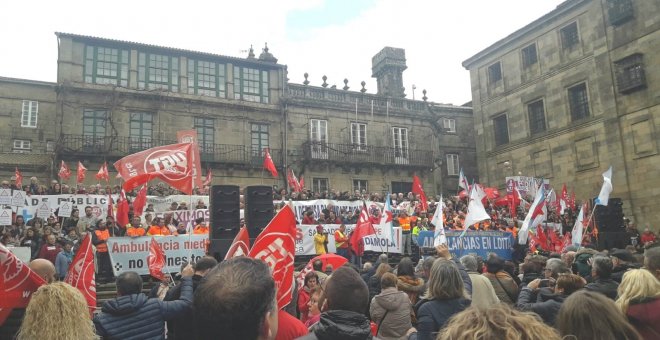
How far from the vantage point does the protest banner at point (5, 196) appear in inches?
598

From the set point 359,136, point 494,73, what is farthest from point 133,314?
point 494,73

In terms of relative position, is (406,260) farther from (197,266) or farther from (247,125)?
(247,125)

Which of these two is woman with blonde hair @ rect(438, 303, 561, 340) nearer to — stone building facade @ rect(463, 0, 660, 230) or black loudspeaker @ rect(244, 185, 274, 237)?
black loudspeaker @ rect(244, 185, 274, 237)

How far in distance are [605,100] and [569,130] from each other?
8.71ft

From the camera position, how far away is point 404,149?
3325 cm

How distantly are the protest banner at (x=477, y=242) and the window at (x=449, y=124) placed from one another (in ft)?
71.5

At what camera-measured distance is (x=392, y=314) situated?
512 centimetres

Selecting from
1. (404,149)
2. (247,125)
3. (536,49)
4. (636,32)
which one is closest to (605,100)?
(636,32)

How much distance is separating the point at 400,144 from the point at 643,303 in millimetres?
30281

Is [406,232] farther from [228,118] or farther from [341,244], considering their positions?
[228,118]

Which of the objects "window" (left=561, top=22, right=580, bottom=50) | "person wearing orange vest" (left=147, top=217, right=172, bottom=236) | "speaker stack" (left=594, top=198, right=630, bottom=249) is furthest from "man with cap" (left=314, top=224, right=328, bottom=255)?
"window" (left=561, top=22, right=580, bottom=50)

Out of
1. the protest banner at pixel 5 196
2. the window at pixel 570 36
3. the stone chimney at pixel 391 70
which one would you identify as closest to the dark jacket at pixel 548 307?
the protest banner at pixel 5 196

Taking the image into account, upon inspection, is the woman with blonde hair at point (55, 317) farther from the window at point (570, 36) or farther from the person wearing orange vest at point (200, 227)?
the window at point (570, 36)

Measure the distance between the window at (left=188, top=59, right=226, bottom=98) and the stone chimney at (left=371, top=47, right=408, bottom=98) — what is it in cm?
1245
